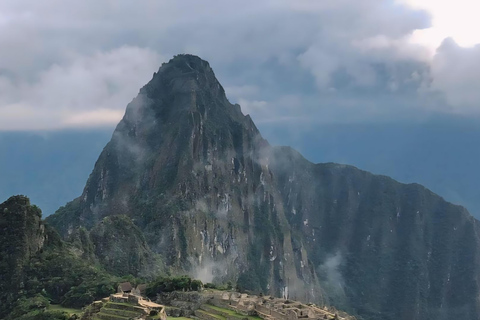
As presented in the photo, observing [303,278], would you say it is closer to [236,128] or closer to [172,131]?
[236,128]

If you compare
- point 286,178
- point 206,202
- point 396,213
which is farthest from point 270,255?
point 396,213

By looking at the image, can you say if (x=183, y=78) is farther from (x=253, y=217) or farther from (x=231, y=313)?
(x=231, y=313)

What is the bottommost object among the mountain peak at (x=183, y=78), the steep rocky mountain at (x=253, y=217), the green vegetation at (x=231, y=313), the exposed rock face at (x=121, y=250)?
the green vegetation at (x=231, y=313)

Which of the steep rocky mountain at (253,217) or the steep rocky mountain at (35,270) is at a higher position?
the steep rocky mountain at (253,217)

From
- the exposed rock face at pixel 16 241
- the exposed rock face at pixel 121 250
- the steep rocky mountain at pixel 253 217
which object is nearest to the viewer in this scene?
the exposed rock face at pixel 16 241

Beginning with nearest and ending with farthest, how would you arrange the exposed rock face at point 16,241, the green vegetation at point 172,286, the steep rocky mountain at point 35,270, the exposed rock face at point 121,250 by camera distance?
1. the green vegetation at point 172,286
2. the steep rocky mountain at point 35,270
3. the exposed rock face at point 16,241
4. the exposed rock face at point 121,250

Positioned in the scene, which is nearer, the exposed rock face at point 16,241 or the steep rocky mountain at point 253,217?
the exposed rock face at point 16,241

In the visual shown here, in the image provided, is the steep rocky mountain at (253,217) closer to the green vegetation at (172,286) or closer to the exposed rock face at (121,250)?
the exposed rock face at (121,250)

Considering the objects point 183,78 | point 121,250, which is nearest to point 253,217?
point 183,78

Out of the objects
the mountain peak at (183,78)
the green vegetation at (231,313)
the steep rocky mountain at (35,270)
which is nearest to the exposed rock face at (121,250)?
the steep rocky mountain at (35,270)
